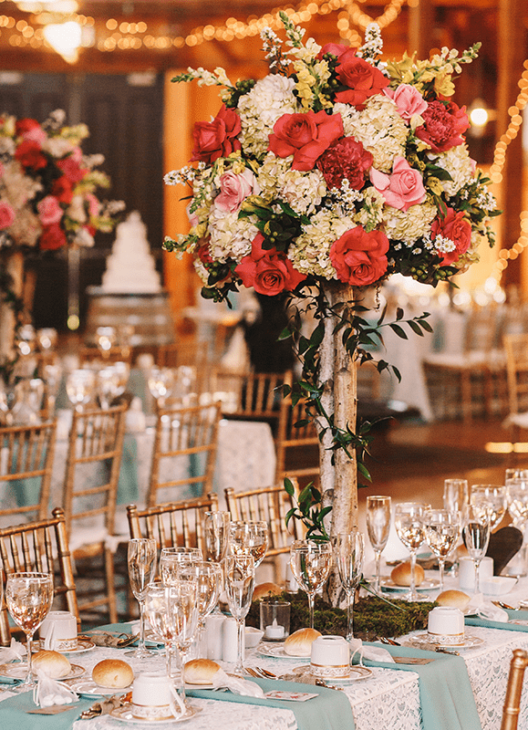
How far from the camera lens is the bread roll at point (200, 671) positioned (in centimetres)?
181

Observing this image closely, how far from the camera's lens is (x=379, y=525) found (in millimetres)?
2396

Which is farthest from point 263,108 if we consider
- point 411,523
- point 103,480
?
point 103,480

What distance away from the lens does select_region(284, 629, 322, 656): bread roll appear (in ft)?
6.62

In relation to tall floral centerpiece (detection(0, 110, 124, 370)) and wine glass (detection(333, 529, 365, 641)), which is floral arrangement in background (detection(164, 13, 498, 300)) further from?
tall floral centerpiece (detection(0, 110, 124, 370))

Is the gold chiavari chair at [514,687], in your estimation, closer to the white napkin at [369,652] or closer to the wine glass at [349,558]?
the white napkin at [369,652]

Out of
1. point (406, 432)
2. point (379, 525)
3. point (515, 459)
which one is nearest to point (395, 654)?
point (379, 525)

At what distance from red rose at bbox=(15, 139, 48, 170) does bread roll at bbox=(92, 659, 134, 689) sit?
3856 mm

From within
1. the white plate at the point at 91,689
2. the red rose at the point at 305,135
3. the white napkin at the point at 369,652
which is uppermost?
the red rose at the point at 305,135

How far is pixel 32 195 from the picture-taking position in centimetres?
529

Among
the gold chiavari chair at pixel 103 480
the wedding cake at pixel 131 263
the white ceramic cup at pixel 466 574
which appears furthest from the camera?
the wedding cake at pixel 131 263

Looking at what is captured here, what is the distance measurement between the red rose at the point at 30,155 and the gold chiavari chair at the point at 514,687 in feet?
13.7

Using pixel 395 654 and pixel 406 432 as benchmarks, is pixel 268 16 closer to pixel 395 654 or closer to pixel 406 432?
pixel 406 432

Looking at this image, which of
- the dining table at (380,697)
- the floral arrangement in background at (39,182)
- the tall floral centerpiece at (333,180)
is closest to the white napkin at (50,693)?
the dining table at (380,697)

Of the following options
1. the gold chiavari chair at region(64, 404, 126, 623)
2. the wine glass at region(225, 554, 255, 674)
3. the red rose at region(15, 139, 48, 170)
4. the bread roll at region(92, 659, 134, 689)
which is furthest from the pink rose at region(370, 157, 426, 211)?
the red rose at region(15, 139, 48, 170)
